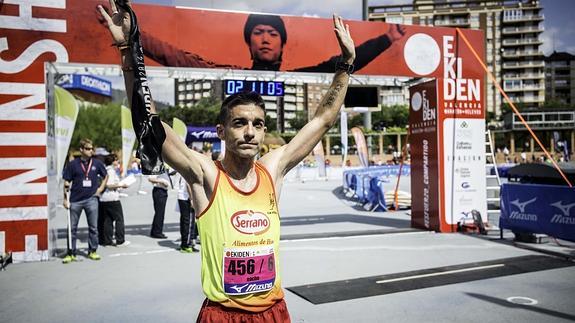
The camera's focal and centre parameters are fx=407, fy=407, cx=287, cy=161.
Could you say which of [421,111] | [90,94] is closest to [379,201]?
[421,111]

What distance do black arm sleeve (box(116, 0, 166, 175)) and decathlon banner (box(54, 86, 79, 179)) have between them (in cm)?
839

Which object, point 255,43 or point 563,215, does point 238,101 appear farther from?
point 563,215

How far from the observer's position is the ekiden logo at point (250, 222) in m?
2.04

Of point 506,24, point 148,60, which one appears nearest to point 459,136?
point 148,60

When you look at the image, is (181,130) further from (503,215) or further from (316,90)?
(316,90)

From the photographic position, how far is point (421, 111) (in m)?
9.96

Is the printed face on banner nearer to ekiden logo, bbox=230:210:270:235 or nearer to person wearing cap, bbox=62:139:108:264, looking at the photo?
person wearing cap, bbox=62:139:108:264

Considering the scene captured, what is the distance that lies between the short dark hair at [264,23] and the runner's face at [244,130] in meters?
6.74

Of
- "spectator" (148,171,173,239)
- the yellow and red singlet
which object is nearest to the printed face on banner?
"spectator" (148,171,173,239)

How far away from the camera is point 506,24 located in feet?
277

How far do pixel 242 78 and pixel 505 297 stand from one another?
6.58 metres

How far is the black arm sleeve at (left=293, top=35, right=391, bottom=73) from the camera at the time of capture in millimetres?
8875

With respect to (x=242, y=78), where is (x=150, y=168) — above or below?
below

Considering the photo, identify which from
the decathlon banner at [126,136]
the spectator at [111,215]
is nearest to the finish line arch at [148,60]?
the spectator at [111,215]
